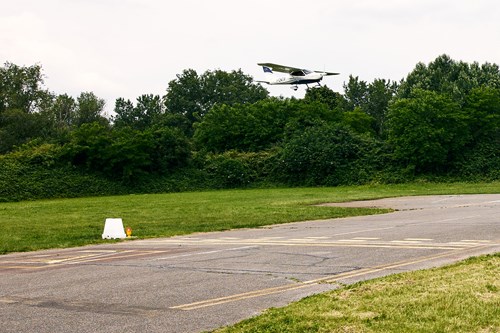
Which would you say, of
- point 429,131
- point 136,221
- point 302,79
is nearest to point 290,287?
point 136,221

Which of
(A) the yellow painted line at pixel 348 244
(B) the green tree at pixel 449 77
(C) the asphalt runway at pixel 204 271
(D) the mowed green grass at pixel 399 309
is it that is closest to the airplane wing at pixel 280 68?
(B) the green tree at pixel 449 77

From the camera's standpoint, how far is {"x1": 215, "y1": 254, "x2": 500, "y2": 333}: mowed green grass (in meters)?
8.71

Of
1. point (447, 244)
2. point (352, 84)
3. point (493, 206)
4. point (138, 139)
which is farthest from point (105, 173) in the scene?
point (352, 84)

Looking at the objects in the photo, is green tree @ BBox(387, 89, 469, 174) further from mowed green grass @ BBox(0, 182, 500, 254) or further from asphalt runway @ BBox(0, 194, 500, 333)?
asphalt runway @ BBox(0, 194, 500, 333)

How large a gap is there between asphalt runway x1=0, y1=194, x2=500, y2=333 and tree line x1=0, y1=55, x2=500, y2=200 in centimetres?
4379

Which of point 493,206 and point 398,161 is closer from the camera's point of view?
point 493,206

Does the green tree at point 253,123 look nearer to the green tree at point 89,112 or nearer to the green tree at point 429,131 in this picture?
the green tree at point 429,131

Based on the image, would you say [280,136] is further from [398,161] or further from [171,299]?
[171,299]

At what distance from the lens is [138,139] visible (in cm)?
7331

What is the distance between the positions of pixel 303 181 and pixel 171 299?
212 feet

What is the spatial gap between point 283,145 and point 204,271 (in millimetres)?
66242

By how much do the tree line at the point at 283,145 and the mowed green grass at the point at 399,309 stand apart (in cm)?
5714

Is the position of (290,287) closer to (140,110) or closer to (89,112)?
(89,112)

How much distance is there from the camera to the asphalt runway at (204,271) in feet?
34.7
